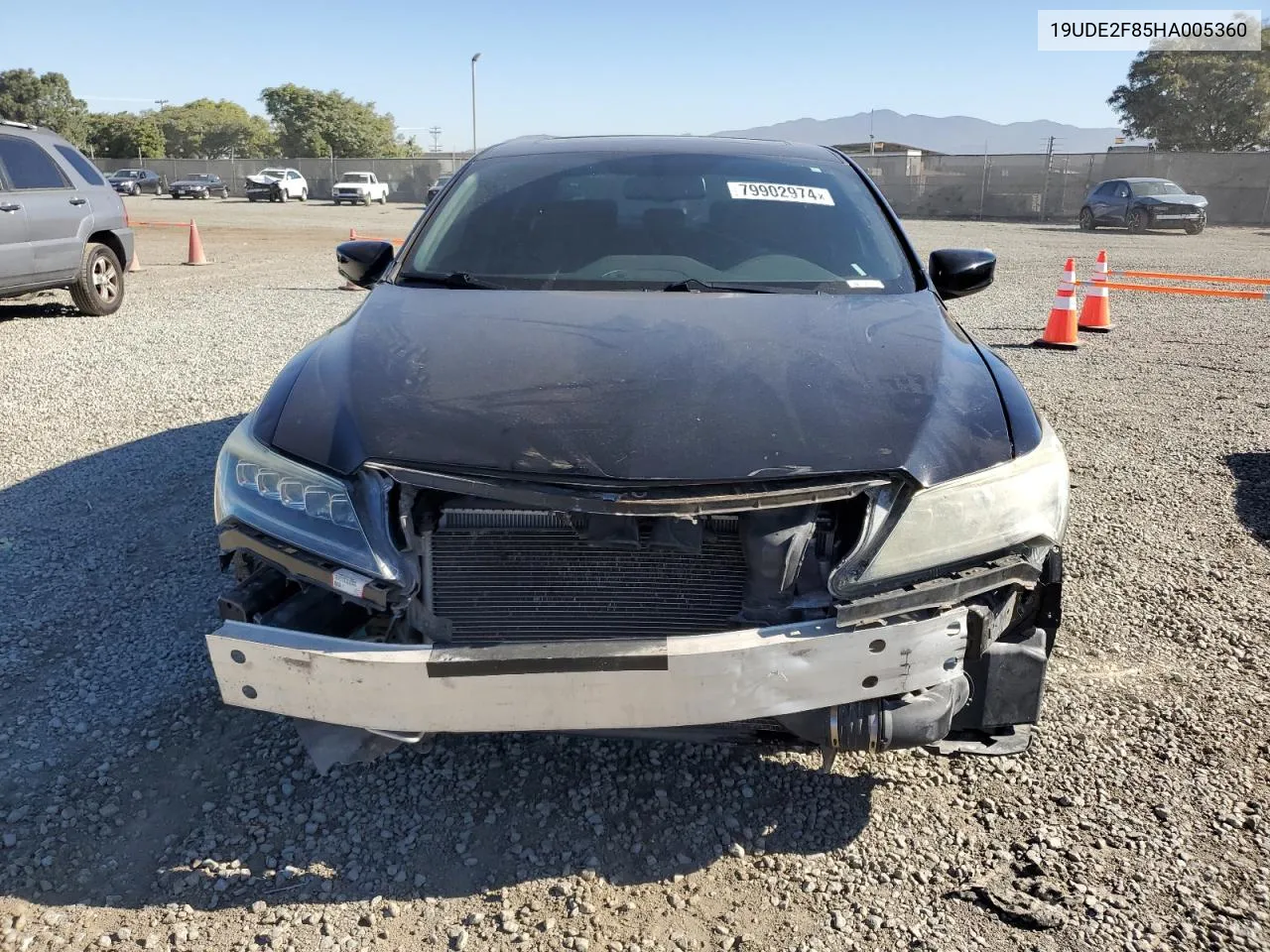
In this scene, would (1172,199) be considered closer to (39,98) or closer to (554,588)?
(554,588)

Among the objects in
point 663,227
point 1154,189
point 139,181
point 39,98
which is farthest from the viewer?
point 39,98

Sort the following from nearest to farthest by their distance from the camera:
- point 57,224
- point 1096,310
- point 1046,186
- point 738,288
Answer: point 738,288 → point 57,224 → point 1096,310 → point 1046,186

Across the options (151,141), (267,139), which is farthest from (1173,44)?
(267,139)

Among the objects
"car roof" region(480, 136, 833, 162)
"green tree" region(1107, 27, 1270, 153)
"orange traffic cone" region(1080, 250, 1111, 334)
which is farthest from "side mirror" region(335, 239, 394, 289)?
"green tree" region(1107, 27, 1270, 153)

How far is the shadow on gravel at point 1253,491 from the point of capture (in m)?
4.46

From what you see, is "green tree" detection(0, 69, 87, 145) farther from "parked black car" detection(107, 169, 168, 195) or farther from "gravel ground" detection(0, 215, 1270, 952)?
"gravel ground" detection(0, 215, 1270, 952)

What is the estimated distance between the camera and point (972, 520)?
2127 millimetres

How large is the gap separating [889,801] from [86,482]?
13.7 feet

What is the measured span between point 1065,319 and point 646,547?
300 inches

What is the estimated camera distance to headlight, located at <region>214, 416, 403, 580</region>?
2.11 metres

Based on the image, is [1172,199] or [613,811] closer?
[613,811]

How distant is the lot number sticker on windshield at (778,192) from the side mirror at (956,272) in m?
0.47

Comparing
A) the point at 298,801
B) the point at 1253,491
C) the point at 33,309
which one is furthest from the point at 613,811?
the point at 33,309

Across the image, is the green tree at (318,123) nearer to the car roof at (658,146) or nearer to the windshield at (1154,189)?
the windshield at (1154,189)
